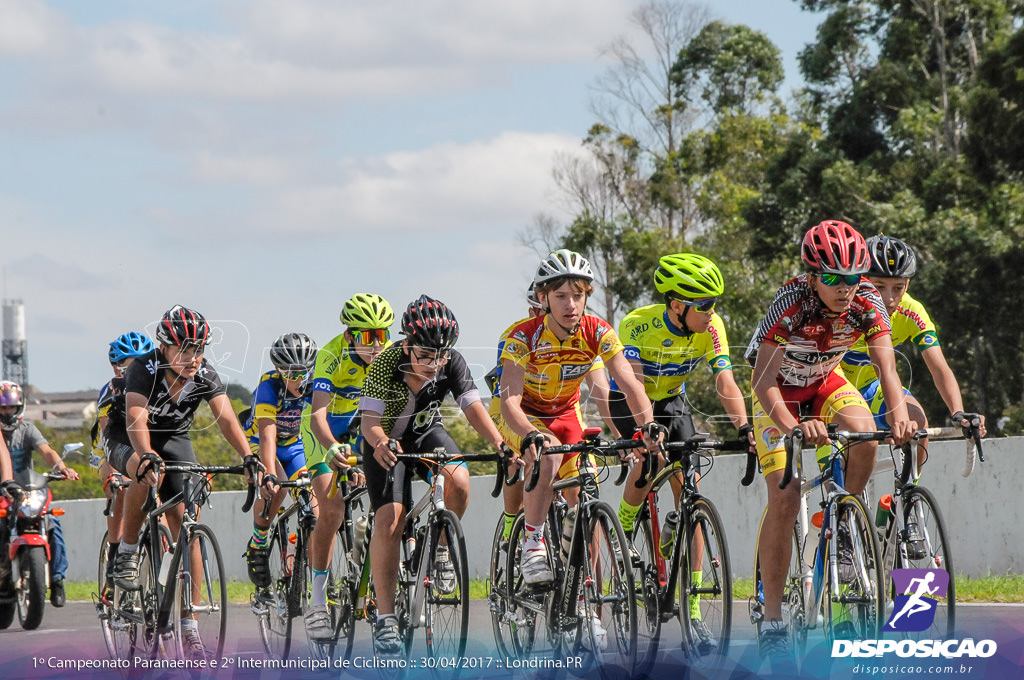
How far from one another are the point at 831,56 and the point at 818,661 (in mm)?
28781

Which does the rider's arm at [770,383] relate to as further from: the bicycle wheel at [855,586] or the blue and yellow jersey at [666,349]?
the blue and yellow jersey at [666,349]

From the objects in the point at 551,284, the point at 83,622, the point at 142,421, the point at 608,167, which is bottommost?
the point at 83,622

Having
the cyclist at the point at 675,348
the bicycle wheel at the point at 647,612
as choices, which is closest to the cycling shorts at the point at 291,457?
the cyclist at the point at 675,348

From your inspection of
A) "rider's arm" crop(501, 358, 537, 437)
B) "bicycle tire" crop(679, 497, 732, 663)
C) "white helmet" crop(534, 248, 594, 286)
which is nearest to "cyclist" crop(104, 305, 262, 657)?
"rider's arm" crop(501, 358, 537, 437)

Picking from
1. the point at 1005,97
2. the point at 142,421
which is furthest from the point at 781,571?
the point at 1005,97

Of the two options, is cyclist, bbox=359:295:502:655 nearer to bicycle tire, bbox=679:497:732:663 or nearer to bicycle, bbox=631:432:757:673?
bicycle, bbox=631:432:757:673

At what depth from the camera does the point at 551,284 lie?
7820 mm

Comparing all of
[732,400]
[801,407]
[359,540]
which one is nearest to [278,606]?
[359,540]

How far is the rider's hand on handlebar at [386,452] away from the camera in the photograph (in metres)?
7.62

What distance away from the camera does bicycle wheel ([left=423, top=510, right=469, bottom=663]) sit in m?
7.39

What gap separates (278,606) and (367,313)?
2116 mm

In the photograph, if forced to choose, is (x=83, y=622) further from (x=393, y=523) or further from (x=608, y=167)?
(x=608, y=167)

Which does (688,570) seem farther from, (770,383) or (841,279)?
(841,279)

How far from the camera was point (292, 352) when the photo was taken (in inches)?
403
